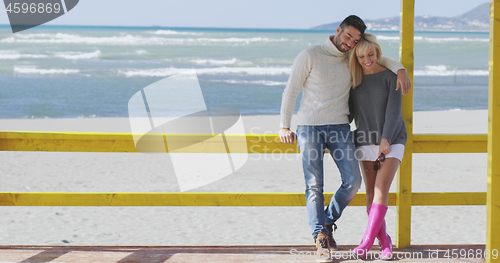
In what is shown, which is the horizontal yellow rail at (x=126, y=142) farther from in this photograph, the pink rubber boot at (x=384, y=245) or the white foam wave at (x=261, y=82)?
the white foam wave at (x=261, y=82)

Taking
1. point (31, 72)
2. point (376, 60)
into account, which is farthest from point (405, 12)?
point (31, 72)

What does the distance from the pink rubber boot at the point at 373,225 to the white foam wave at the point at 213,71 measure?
17.0 m

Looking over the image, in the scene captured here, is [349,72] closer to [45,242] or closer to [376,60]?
[376,60]

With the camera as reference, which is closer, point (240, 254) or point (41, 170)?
point (240, 254)

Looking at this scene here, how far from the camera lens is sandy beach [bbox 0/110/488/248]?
403 centimetres

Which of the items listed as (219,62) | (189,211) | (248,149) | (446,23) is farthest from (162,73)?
(446,23)

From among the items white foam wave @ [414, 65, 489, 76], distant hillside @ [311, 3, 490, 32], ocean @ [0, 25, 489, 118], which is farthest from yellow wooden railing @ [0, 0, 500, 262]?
distant hillside @ [311, 3, 490, 32]

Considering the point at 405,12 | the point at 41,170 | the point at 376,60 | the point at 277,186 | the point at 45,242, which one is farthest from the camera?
the point at 41,170

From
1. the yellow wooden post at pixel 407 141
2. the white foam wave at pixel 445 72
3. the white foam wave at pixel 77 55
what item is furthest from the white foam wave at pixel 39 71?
the yellow wooden post at pixel 407 141

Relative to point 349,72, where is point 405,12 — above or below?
above

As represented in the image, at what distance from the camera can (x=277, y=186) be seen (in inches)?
218

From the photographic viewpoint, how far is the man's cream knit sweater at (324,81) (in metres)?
2.58

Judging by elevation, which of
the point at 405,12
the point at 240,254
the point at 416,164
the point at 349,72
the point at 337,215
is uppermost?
the point at 405,12

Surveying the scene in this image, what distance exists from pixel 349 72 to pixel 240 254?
121cm
